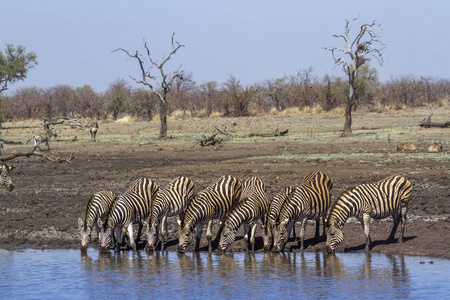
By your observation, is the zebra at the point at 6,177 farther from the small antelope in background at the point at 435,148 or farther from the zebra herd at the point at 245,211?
the small antelope in background at the point at 435,148

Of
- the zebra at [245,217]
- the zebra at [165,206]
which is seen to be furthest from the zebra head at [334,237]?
the zebra at [165,206]

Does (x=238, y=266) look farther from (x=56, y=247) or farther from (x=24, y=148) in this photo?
(x=24, y=148)

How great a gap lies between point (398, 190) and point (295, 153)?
47.9 feet

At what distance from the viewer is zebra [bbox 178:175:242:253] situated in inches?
468

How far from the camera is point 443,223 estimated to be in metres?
13.6

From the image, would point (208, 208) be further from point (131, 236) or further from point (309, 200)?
point (309, 200)

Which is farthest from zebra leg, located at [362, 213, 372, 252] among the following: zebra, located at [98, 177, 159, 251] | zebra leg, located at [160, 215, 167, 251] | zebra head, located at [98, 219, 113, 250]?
zebra head, located at [98, 219, 113, 250]

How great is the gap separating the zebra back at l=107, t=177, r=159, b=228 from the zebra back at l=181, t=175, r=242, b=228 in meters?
0.90

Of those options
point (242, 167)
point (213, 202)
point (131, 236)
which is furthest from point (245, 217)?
point (242, 167)

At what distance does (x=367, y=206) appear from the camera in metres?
11.7

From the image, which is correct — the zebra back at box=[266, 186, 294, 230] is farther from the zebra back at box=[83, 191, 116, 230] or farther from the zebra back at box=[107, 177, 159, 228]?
the zebra back at box=[83, 191, 116, 230]

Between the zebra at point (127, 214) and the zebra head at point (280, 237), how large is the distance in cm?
241

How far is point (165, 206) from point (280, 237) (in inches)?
82.2

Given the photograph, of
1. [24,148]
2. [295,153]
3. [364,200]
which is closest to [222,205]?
[364,200]
